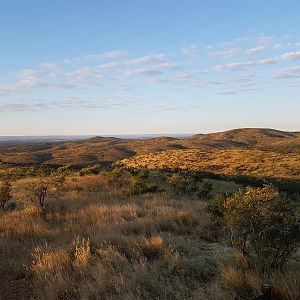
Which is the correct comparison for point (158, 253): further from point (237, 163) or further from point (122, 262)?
point (237, 163)

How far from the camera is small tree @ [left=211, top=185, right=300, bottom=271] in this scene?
6.07 m

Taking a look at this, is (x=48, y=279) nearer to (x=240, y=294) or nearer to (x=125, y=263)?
(x=125, y=263)

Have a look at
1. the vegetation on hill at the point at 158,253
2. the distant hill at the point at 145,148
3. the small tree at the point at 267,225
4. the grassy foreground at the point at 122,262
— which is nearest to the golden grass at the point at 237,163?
the distant hill at the point at 145,148

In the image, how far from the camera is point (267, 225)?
6156 mm

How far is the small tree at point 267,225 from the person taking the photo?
6074 millimetres

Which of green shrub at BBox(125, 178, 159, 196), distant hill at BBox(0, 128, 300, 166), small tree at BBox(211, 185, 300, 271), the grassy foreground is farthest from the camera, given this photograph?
distant hill at BBox(0, 128, 300, 166)

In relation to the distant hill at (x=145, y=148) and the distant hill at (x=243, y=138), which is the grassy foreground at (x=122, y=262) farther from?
the distant hill at (x=243, y=138)

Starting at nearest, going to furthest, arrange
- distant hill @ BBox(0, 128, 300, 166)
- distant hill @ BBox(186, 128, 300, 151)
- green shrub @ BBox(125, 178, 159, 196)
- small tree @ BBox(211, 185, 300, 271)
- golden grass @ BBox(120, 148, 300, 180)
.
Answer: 1. small tree @ BBox(211, 185, 300, 271)
2. green shrub @ BBox(125, 178, 159, 196)
3. golden grass @ BBox(120, 148, 300, 180)
4. distant hill @ BBox(0, 128, 300, 166)
5. distant hill @ BBox(186, 128, 300, 151)

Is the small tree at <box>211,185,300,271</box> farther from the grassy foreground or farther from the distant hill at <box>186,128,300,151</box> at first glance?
the distant hill at <box>186,128,300,151</box>

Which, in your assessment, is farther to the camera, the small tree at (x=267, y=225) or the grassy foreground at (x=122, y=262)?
the small tree at (x=267, y=225)

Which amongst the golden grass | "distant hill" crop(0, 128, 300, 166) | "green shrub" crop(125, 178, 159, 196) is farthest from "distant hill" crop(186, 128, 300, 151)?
"green shrub" crop(125, 178, 159, 196)

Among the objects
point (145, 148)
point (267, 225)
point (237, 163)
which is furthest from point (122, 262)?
point (145, 148)

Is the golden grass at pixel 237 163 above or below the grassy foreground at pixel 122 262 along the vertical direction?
below

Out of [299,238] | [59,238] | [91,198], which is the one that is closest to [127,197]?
[91,198]
